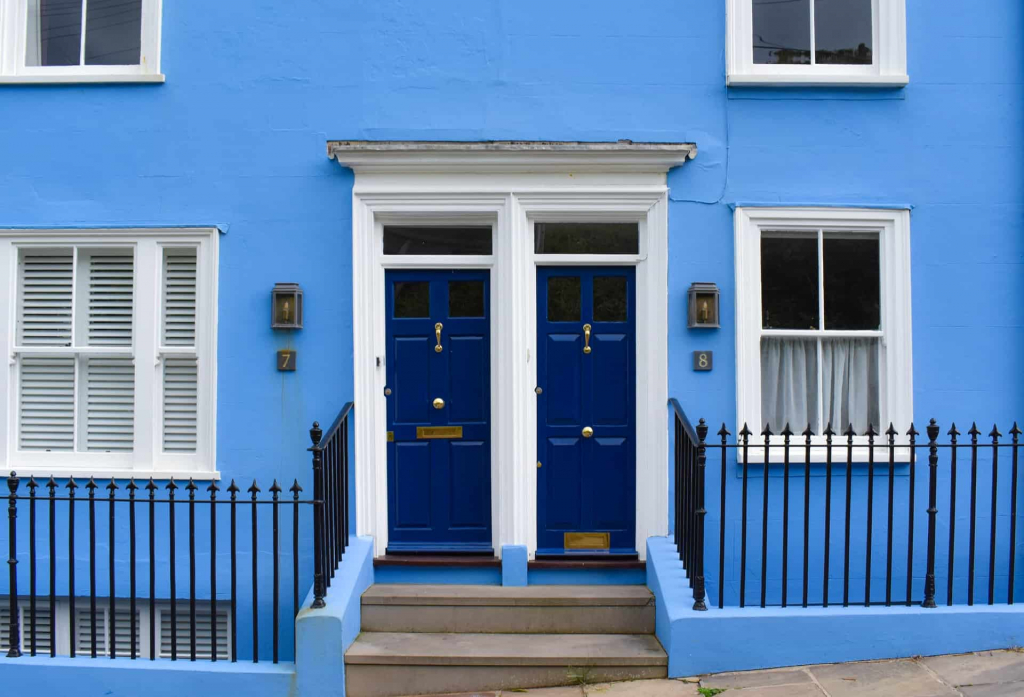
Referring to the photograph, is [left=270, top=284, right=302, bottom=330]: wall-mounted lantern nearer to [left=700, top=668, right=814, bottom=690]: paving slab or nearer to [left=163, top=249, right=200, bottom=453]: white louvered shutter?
[left=163, top=249, right=200, bottom=453]: white louvered shutter

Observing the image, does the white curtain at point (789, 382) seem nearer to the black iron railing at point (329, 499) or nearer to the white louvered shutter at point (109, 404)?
the black iron railing at point (329, 499)

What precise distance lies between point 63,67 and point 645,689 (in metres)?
5.63

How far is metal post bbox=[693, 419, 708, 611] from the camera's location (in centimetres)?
497

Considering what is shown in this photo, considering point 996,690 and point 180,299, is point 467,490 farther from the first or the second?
point 996,690

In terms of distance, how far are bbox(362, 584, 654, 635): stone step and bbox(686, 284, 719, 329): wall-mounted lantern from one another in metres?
1.79

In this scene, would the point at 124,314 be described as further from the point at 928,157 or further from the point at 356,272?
the point at 928,157

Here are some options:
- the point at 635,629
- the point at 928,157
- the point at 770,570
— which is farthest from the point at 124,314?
the point at 928,157

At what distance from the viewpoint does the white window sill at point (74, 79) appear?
19.7 ft

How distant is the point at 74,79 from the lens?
6.04 metres

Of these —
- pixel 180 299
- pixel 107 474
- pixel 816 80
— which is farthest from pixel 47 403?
pixel 816 80

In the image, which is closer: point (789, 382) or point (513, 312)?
point (513, 312)

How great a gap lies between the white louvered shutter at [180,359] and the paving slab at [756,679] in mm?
3713

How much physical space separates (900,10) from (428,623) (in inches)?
205

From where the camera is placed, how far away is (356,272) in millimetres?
5910
